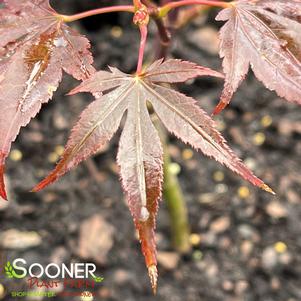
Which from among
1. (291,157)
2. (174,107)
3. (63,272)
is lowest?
(63,272)

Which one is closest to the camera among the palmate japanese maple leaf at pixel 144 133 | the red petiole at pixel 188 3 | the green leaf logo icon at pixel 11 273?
the palmate japanese maple leaf at pixel 144 133

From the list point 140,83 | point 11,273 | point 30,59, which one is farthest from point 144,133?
point 11,273

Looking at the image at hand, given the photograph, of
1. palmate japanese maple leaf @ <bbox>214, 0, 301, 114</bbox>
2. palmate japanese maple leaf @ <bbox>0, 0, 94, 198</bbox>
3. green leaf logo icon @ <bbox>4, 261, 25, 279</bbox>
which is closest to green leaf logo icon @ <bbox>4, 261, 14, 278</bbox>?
green leaf logo icon @ <bbox>4, 261, 25, 279</bbox>

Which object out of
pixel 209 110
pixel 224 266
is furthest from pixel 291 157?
pixel 224 266

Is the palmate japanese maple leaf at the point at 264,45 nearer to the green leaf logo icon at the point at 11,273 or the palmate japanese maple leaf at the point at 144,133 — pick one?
the palmate japanese maple leaf at the point at 144,133

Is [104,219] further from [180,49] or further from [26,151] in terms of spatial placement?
[180,49]

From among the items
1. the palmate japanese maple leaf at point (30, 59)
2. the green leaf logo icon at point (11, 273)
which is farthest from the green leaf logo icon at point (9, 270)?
the palmate japanese maple leaf at point (30, 59)
